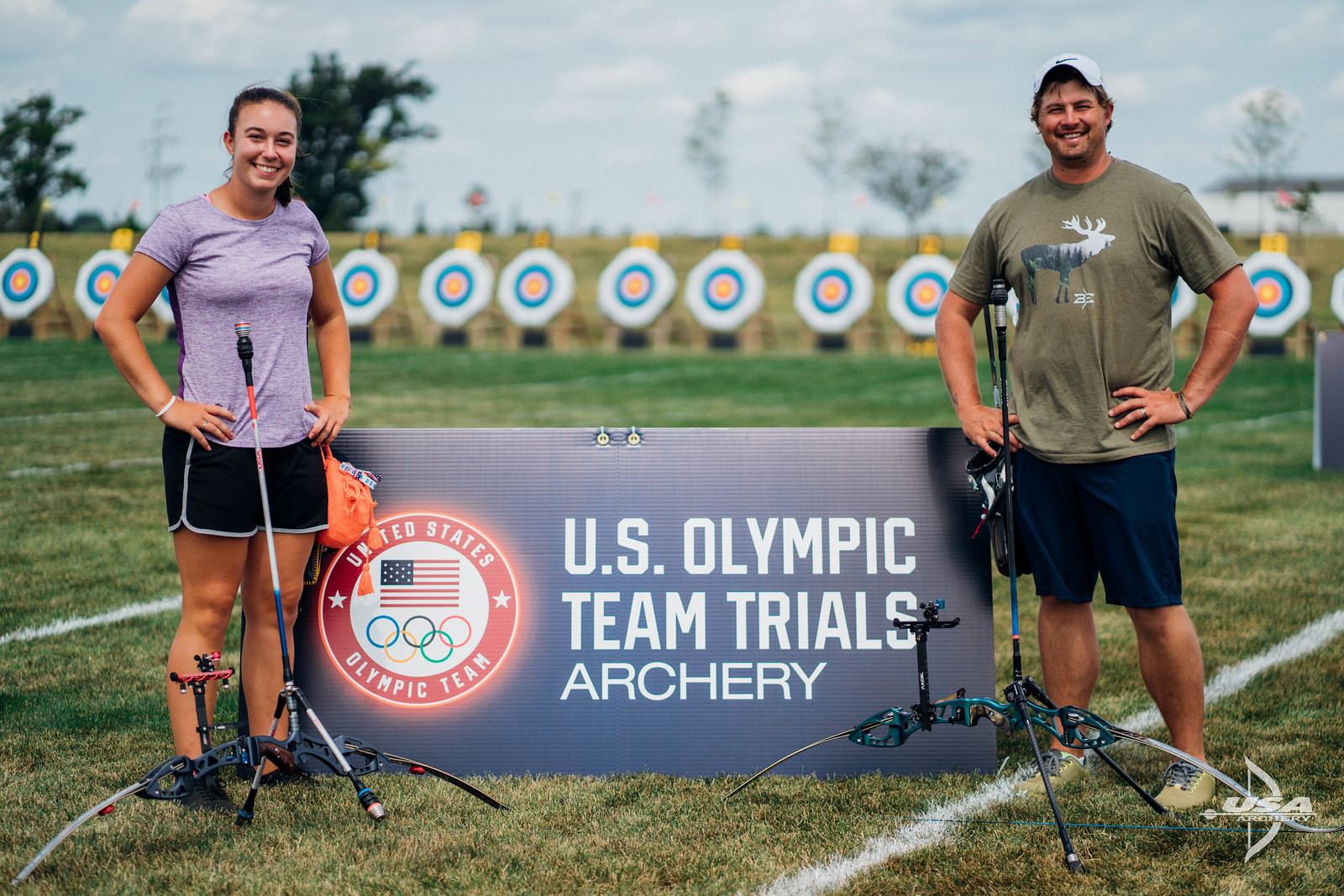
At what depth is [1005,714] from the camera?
2.75 metres

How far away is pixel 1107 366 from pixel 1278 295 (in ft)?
60.0

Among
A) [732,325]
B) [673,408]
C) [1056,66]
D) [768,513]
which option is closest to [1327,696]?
[768,513]

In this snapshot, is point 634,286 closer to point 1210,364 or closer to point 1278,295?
point 1278,295

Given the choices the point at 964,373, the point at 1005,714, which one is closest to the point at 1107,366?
the point at 964,373

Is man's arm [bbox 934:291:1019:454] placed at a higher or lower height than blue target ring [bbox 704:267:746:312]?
lower

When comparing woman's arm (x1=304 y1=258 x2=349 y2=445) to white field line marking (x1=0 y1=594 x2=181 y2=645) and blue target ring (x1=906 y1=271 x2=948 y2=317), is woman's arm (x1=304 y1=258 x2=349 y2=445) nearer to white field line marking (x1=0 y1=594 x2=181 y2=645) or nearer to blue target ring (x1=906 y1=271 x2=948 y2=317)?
white field line marking (x1=0 y1=594 x2=181 y2=645)

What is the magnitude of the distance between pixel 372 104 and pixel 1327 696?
38.6 metres

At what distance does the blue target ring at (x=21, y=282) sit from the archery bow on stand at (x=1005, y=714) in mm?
20025

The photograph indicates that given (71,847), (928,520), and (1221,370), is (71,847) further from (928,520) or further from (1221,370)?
(1221,370)

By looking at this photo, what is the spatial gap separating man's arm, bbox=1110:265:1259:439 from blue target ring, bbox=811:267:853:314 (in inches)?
704

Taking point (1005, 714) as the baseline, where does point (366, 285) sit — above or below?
above

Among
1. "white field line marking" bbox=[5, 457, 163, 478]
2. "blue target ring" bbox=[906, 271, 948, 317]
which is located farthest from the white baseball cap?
"blue target ring" bbox=[906, 271, 948, 317]

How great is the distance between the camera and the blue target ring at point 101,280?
1886 cm

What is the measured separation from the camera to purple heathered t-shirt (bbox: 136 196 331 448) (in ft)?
8.71
